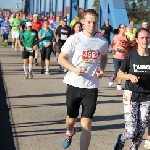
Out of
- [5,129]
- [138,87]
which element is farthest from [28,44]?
[138,87]

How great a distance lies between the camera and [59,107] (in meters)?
10.7

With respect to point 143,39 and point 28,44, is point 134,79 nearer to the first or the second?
point 143,39

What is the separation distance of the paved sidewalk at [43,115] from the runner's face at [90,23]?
68.2 inches

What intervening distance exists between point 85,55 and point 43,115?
3.27m

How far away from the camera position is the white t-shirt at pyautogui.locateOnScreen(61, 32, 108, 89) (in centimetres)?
666

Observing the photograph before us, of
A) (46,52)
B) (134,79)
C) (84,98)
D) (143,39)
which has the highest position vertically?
(143,39)

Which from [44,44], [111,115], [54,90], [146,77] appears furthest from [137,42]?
[44,44]

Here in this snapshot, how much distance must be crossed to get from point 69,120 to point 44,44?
9.30 metres

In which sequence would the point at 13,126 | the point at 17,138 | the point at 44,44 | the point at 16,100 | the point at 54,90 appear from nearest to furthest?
the point at 17,138, the point at 13,126, the point at 16,100, the point at 54,90, the point at 44,44

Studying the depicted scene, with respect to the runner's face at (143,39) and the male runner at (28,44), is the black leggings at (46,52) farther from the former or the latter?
the runner's face at (143,39)

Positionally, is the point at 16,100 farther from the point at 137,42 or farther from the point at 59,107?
the point at 137,42

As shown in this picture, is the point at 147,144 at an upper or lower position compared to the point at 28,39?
lower

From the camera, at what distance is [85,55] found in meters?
6.65

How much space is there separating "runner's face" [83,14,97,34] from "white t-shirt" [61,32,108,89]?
0.11 metres
